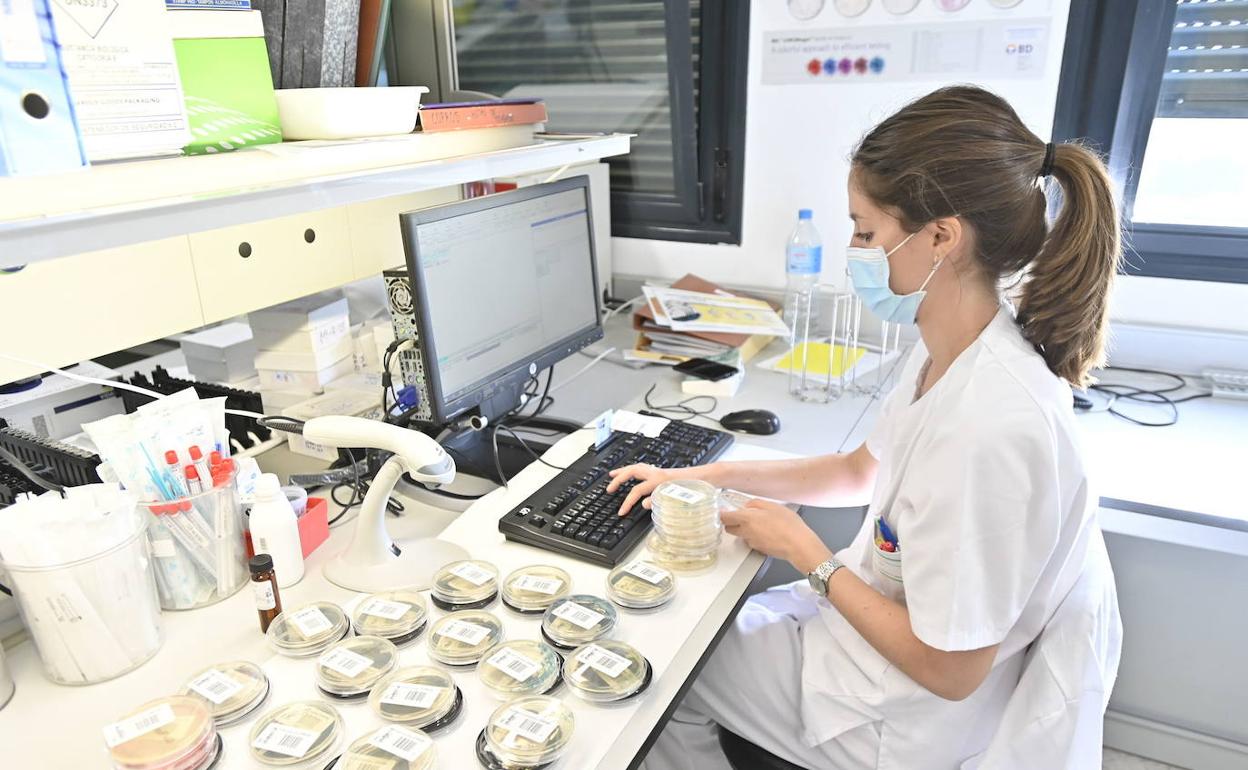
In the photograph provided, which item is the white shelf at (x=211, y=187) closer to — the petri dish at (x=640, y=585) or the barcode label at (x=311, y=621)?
the barcode label at (x=311, y=621)

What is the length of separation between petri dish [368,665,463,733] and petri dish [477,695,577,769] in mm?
50

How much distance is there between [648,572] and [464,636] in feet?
0.87

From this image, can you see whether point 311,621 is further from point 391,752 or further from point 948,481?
point 948,481

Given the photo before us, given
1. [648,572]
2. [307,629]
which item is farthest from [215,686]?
[648,572]

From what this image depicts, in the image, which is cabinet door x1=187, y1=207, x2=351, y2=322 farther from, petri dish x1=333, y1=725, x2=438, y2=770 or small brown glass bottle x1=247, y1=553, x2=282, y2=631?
petri dish x1=333, y1=725, x2=438, y2=770

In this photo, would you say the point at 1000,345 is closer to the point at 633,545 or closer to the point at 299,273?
the point at 633,545

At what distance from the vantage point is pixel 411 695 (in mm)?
869

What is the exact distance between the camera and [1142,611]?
5.13ft

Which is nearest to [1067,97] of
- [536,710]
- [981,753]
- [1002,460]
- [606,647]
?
[1002,460]

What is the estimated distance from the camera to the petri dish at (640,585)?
1047 millimetres

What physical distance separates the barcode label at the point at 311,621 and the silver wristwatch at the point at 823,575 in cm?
63

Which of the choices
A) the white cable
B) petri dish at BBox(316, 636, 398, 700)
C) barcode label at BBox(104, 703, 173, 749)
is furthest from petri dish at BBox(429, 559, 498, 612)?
the white cable

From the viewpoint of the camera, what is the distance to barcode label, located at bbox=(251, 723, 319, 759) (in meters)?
0.80

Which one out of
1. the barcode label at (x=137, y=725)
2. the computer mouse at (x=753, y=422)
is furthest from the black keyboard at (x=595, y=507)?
the barcode label at (x=137, y=725)
